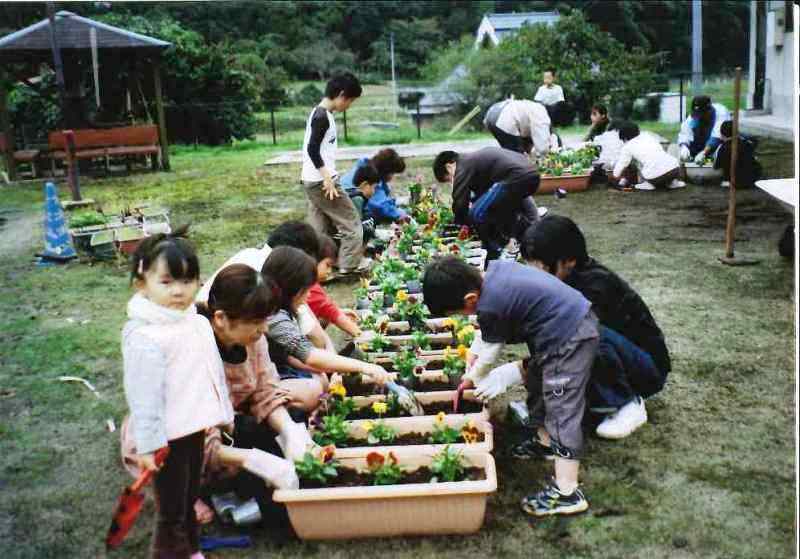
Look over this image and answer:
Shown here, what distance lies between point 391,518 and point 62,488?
1457mm

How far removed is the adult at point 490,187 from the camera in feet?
A: 18.6

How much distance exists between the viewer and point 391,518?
2.71m

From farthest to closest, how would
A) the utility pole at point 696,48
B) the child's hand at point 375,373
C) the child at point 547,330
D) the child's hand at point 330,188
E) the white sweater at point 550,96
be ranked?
the utility pole at point 696,48
the white sweater at point 550,96
the child's hand at point 330,188
the child's hand at point 375,373
the child at point 547,330

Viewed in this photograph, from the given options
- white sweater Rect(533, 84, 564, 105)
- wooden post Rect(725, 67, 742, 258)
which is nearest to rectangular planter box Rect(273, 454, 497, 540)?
wooden post Rect(725, 67, 742, 258)

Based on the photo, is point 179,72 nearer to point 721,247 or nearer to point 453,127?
point 453,127

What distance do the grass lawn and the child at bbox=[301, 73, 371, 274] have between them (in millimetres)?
445

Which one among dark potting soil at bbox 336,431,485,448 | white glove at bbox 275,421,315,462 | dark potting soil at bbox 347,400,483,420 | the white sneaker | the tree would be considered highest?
the tree

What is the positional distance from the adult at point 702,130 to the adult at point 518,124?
2.11 meters

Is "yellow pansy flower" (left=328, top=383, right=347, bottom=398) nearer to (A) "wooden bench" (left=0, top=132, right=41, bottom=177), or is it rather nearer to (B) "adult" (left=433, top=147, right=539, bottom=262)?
(B) "adult" (left=433, top=147, right=539, bottom=262)

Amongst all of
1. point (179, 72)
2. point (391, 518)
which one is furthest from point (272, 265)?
point (179, 72)

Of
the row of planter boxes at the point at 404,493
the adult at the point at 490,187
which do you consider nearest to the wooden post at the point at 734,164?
the adult at the point at 490,187

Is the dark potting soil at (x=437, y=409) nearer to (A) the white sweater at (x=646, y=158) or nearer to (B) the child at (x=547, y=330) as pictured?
(B) the child at (x=547, y=330)

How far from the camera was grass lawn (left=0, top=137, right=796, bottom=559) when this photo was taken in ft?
8.93

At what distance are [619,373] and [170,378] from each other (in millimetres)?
1874
